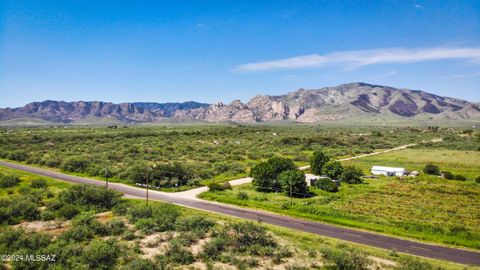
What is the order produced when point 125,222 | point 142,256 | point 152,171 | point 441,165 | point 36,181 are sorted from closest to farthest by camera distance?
point 142,256
point 125,222
point 36,181
point 152,171
point 441,165

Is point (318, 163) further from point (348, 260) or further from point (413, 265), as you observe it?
point (413, 265)

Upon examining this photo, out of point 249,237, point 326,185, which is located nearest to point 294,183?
point 326,185

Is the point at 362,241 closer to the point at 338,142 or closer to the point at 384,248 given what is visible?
the point at 384,248

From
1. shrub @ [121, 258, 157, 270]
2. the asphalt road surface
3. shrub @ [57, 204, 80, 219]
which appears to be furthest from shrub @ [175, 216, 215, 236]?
shrub @ [57, 204, 80, 219]

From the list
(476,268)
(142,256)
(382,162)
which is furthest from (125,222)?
(382,162)

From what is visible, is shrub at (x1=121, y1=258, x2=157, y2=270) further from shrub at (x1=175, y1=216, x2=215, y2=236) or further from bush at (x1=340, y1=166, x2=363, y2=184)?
bush at (x1=340, y1=166, x2=363, y2=184)

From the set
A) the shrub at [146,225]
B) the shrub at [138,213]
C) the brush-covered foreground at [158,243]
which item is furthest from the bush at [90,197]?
the shrub at [146,225]

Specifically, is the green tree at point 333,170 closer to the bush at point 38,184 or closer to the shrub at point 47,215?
the shrub at point 47,215

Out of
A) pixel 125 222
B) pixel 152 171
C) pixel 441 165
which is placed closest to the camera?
pixel 125 222
